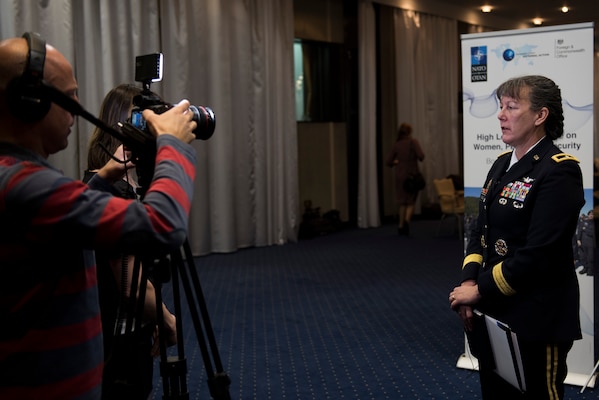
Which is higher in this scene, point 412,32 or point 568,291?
point 412,32

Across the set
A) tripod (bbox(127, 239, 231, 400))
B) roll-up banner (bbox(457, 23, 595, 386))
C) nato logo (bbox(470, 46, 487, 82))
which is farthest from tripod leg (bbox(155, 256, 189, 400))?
nato logo (bbox(470, 46, 487, 82))

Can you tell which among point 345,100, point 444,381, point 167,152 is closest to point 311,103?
point 345,100

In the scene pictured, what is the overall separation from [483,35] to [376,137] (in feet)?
22.8

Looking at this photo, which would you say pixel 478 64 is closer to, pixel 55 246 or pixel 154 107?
pixel 154 107

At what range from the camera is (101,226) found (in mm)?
1116

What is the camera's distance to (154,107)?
4.85ft

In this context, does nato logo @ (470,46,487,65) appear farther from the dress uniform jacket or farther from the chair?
the chair

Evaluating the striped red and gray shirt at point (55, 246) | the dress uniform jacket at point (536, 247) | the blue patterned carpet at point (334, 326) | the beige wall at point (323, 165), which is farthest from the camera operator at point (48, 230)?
the beige wall at point (323, 165)

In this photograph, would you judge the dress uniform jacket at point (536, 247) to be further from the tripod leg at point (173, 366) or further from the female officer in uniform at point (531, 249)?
the tripod leg at point (173, 366)

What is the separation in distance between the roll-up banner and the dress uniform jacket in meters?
1.31

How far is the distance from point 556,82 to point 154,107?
2520mm

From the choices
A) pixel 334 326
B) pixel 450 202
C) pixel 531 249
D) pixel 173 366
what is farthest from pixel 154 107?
pixel 450 202

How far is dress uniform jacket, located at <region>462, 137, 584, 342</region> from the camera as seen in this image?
2023 millimetres

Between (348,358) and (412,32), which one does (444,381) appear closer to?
(348,358)
